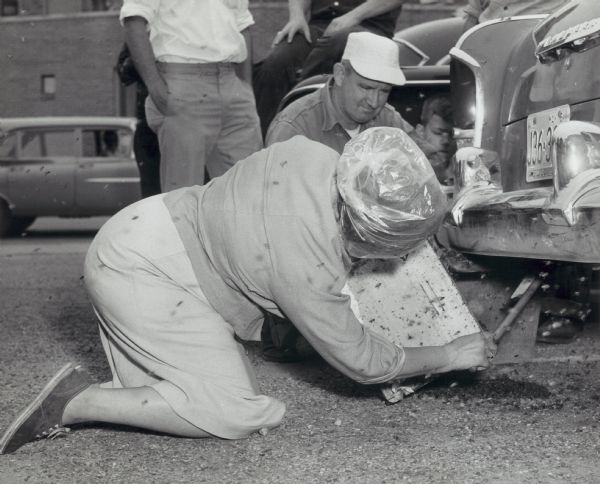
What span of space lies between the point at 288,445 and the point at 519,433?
766 millimetres

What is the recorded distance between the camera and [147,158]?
280 inches

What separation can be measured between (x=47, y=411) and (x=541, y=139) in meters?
2.03

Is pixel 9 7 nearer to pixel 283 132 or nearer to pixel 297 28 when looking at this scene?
pixel 297 28

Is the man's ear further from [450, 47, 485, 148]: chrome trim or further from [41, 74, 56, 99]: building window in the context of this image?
[41, 74, 56, 99]: building window

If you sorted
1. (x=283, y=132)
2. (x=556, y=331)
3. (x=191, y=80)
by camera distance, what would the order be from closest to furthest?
(x=283, y=132), (x=556, y=331), (x=191, y=80)

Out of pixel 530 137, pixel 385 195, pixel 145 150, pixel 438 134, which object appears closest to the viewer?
pixel 385 195

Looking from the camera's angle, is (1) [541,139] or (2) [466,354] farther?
(1) [541,139]

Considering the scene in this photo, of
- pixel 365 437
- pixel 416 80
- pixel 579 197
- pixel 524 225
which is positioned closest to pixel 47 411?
pixel 365 437

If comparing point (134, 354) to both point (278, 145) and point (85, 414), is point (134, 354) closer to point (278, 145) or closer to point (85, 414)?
point (85, 414)

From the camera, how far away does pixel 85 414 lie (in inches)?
138

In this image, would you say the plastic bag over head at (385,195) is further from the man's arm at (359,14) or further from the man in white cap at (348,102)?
the man's arm at (359,14)

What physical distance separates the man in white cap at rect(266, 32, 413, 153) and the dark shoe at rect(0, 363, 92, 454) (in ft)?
6.23

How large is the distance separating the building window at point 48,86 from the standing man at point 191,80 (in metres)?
24.9

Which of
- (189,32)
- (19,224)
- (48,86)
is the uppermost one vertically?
(189,32)
